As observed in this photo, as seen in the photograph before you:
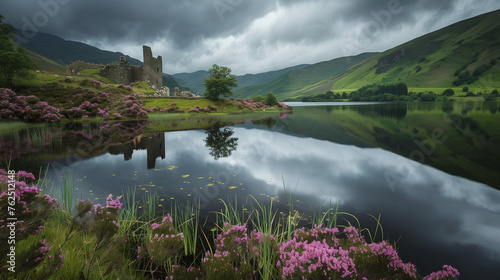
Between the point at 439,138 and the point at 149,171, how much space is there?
77.8 ft

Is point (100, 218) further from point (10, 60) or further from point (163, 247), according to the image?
point (10, 60)

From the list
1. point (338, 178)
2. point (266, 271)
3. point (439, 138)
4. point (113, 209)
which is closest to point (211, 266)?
point (266, 271)

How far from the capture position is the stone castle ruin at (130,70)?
63188mm

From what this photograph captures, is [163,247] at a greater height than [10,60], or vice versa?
[10,60]

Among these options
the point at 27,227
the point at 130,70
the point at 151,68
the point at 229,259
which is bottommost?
the point at 229,259

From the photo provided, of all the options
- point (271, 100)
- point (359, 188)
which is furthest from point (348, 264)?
point (271, 100)

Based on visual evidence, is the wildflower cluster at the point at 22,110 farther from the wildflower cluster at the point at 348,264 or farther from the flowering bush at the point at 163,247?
the wildflower cluster at the point at 348,264

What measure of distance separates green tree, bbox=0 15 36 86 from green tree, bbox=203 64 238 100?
32776 millimetres

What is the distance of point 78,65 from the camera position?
63.9m

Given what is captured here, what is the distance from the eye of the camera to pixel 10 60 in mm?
30547

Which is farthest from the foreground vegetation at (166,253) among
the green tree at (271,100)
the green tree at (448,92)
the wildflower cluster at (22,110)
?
the green tree at (448,92)

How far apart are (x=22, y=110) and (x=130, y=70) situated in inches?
1893

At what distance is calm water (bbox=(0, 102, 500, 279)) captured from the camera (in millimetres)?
5609

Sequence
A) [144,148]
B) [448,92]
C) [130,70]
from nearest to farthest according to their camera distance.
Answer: [144,148]
[130,70]
[448,92]
